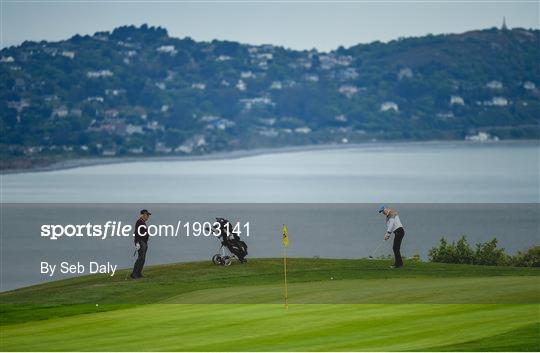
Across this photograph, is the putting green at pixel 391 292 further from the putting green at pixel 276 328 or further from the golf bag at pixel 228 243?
the golf bag at pixel 228 243

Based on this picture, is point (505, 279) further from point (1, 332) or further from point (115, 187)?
point (115, 187)

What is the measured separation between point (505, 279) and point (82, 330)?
10.2 metres

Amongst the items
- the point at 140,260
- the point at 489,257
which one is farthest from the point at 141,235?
the point at 489,257

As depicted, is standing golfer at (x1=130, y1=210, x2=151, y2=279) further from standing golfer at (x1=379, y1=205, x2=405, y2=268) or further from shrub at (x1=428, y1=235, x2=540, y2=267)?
shrub at (x1=428, y1=235, x2=540, y2=267)

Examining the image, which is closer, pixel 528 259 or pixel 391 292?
pixel 391 292

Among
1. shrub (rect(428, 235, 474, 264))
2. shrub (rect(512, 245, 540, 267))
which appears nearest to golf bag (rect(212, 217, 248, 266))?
shrub (rect(428, 235, 474, 264))

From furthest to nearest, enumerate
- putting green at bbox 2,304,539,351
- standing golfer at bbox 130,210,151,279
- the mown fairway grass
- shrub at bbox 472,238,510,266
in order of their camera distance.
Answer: shrub at bbox 472,238,510,266, standing golfer at bbox 130,210,151,279, the mown fairway grass, putting green at bbox 2,304,539,351

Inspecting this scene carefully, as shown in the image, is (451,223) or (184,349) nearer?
(184,349)

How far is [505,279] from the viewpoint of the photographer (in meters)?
31.0

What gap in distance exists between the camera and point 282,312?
27.4 metres

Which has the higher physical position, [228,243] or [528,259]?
[228,243]

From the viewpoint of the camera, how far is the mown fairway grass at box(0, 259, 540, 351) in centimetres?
2414

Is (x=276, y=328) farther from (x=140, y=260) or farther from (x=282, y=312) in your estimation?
(x=140, y=260)

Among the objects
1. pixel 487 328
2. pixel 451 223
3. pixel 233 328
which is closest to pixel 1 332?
pixel 233 328
